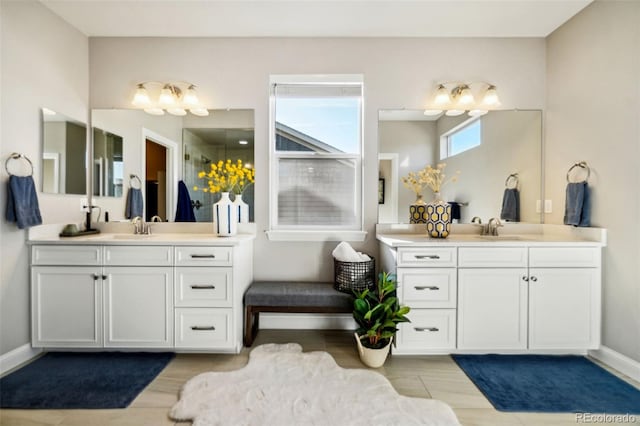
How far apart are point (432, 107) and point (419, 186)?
71 cm

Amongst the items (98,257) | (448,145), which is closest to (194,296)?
(98,257)

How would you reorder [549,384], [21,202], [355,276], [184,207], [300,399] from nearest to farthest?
[300,399] < [549,384] < [21,202] < [355,276] < [184,207]

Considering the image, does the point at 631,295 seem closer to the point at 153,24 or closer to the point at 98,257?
the point at 98,257

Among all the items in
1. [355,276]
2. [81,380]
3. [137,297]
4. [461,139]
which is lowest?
[81,380]

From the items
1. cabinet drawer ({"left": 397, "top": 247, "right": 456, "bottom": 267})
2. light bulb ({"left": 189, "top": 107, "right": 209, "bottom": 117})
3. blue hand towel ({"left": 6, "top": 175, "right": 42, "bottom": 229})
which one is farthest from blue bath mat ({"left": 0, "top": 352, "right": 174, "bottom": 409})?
light bulb ({"left": 189, "top": 107, "right": 209, "bottom": 117})

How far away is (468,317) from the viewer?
7.41 ft

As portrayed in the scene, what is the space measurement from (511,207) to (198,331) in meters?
2.78

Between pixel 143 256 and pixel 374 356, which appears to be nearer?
pixel 374 356

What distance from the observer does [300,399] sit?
1.76 m

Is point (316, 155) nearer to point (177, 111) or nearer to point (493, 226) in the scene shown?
point (177, 111)

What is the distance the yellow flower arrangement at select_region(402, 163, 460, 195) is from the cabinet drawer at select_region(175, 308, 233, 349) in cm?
187

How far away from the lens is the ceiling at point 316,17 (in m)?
2.34

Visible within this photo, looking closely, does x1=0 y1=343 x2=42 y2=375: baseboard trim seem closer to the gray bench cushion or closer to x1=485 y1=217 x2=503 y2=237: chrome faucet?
the gray bench cushion

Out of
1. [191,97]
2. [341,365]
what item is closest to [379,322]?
[341,365]
